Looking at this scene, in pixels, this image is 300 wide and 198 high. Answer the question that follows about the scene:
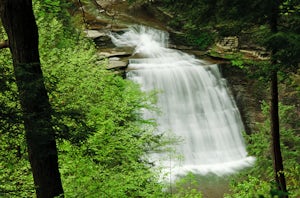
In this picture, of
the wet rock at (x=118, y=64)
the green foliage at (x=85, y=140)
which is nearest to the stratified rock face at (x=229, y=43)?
the wet rock at (x=118, y=64)

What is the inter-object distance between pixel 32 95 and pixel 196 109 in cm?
1421

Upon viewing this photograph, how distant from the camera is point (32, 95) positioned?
140 inches

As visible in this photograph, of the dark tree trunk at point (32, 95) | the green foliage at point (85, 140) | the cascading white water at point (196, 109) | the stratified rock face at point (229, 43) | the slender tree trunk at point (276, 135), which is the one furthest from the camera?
the stratified rock face at point (229, 43)

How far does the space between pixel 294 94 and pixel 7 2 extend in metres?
15.1

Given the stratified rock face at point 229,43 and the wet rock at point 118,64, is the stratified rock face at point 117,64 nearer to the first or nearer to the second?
the wet rock at point 118,64

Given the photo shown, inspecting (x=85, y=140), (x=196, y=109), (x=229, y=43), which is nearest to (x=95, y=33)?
(x=196, y=109)

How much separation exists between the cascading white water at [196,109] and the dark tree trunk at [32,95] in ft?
36.6

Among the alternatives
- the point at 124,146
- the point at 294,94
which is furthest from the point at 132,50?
the point at 124,146

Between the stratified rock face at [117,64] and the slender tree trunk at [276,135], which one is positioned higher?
the stratified rock face at [117,64]

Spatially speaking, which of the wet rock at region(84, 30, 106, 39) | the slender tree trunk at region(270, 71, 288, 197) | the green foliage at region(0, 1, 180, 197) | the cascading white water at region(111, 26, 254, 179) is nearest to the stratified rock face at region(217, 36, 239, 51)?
the cascading white water at region(111, 26, 254, 179)

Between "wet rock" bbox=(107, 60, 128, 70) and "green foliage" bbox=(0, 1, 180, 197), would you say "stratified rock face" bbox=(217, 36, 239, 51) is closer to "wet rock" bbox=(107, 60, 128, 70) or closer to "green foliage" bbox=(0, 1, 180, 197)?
"wet rock" bbox=(107, 60, 128, 70)

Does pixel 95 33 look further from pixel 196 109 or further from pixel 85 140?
pixel 85 140

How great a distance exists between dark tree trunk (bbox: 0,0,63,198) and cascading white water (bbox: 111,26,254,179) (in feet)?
36.6

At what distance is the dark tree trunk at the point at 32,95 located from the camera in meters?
3.62
